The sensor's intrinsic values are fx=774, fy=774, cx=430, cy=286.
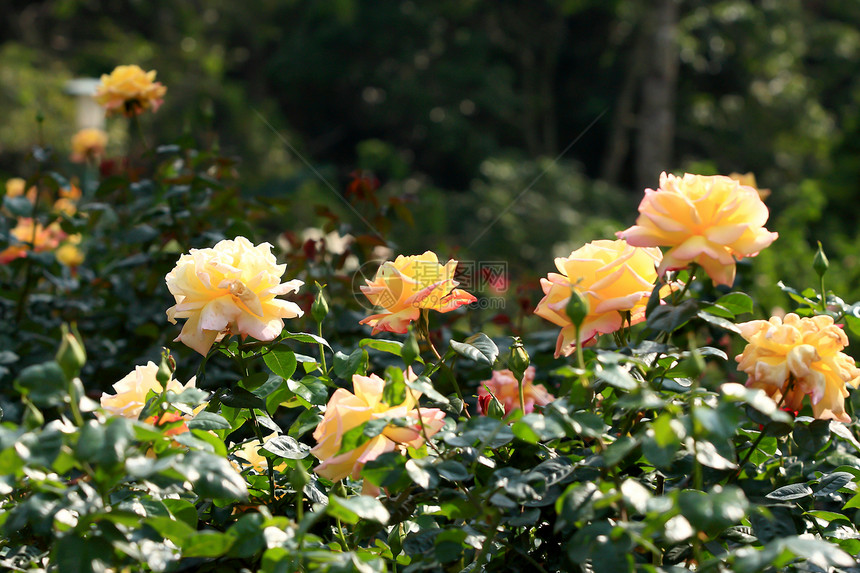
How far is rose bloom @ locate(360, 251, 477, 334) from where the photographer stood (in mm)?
748

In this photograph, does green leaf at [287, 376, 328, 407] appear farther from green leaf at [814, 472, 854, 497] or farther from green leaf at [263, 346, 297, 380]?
green leaf at [814, 472, 854, 497]

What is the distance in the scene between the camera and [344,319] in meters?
1.25

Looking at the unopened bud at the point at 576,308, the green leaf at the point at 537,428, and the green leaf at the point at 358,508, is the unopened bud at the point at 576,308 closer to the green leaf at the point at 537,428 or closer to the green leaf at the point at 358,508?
the green leaf at the point at 537,428

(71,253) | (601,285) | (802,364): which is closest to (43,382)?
(601,285)

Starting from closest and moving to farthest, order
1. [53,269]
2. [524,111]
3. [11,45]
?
[53,269], [11,45], [524,111]

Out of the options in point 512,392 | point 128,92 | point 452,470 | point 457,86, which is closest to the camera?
point 452,470

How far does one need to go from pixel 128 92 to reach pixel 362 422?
1.20 metres

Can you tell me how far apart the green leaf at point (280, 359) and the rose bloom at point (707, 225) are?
339 millimetres

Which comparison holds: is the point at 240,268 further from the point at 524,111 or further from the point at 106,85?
the point at 524,111

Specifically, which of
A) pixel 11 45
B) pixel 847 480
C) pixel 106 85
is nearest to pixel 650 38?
pixel 106 85

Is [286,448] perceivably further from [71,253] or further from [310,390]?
[71,253]

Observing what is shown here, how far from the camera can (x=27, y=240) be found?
1580mm

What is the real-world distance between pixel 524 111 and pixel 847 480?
1074 cm

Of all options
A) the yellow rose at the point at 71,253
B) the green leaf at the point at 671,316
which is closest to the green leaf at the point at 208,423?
the green leaf at the point at 671,316
